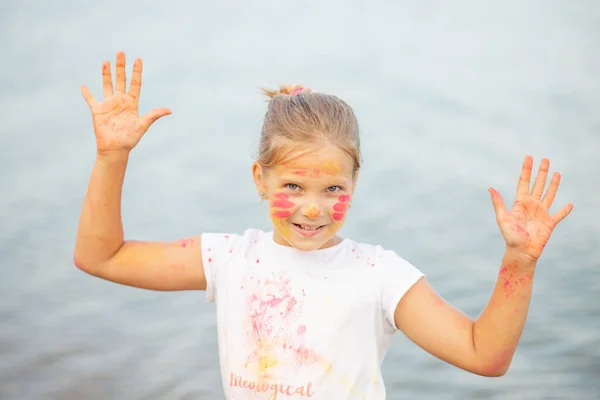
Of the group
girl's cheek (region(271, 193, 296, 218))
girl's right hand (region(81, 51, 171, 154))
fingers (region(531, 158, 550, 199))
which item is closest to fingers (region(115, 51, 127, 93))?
girl's right hand (region(81, 51, 171, 154))

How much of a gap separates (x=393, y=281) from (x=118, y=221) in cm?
67

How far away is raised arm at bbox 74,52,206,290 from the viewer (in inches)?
84.9

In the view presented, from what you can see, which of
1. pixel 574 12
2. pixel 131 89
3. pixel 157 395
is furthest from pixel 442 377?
pixel 574 12

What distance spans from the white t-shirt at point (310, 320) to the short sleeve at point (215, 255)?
43 millimetres

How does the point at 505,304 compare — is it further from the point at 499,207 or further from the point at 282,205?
the point at 282,205

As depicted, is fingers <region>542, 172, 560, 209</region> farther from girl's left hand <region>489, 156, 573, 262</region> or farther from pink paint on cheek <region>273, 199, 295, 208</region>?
pink paint on cheek <region>273, 199, 295, 208</region>

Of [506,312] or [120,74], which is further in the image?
[120,74]

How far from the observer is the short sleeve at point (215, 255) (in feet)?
7.36

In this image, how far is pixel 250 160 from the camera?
224 inches

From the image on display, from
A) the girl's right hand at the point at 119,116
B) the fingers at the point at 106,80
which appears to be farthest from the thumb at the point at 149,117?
A: the fingers at the point at 106,80

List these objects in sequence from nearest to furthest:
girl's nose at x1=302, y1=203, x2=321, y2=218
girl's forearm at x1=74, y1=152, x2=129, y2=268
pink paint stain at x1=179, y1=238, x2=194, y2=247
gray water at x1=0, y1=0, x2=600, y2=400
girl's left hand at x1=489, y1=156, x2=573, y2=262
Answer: girl's left hand at x1=489, y1=156, x2=573, y2=262 < girl's nose at x1=302, y1=203, x2=321, y2=218 < girl's forearm at x1=74, y1=152, x2=129, y2=268 < pink paint stain at x1=179, y1=238, x2=194, y2=247 < gray water at x1=0, y1=0, x2=600, y2=400

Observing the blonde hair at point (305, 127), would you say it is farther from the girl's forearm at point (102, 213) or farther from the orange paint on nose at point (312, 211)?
the girl's forearm at point (102, 213)

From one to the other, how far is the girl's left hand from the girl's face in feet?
1.16

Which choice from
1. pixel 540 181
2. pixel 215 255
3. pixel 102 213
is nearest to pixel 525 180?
pixel 540 181
